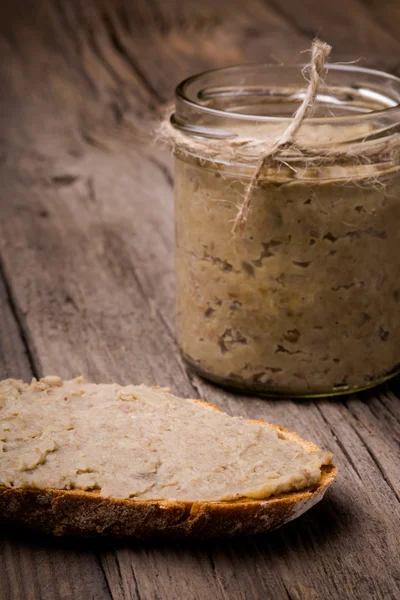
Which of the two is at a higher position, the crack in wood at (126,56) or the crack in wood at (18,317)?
the crack in wood at (18,317)

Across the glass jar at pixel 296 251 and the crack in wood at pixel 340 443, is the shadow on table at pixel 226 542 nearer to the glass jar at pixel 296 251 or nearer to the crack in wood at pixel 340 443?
the crack in wood at pixel 340 443

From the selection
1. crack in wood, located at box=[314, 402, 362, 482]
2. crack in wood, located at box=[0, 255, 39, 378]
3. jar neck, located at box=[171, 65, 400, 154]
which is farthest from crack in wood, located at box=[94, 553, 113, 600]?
jar neck, located at box=[171, 65, 400, 154]

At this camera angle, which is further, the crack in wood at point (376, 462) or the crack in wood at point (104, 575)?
the crack in wood at point (376, 462)

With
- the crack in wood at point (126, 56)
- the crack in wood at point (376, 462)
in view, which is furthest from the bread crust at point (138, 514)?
the crack in wood at point (126, 56)

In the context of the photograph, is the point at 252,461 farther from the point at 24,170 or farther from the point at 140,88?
Result: the point at 140,88

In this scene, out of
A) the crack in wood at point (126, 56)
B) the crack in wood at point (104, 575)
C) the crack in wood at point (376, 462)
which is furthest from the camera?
the crack in wood at point (126, 56)

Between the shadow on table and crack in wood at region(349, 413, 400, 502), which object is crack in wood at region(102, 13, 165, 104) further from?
the shadow on table
